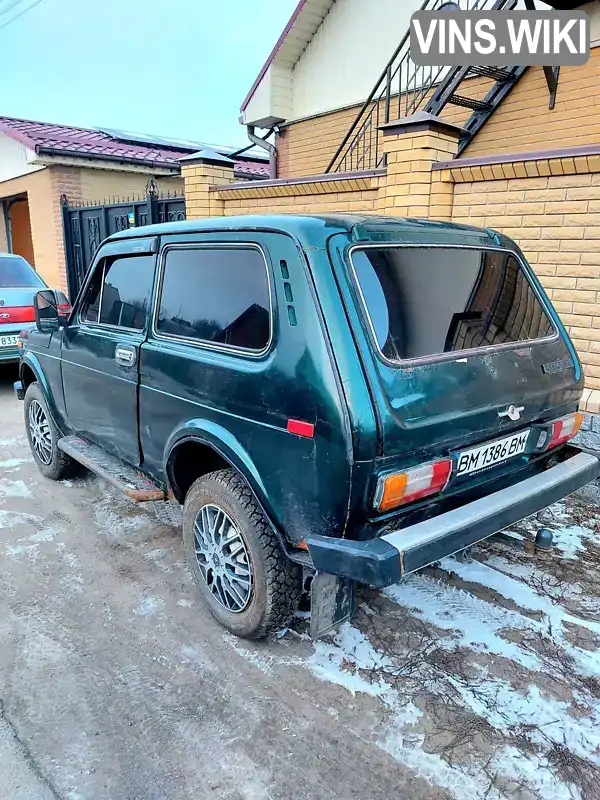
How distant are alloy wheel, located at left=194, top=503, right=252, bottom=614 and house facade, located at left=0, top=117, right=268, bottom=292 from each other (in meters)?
10.4

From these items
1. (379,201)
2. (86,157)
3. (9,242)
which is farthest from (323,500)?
(9,242)

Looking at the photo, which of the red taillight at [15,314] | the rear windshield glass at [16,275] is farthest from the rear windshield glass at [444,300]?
the rear windshield glass at [16,275]

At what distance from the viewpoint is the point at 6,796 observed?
1945 millimetres

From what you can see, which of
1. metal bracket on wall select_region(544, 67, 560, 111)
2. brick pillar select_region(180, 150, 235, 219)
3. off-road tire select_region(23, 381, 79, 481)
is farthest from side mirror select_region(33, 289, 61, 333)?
metal bracket on wall select_region(544, 67, 560, 111)

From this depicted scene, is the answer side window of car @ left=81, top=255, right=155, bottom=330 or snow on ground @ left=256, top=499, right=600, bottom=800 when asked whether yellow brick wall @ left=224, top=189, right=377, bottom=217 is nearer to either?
side window of car @ left=81, top=255, right=155, bottom=330

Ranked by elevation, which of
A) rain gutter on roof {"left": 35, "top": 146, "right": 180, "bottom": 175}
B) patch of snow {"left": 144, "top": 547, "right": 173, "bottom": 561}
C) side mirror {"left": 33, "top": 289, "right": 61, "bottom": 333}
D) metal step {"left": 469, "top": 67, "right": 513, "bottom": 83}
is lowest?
patch of snow {"left": 144, "top": 547, "right": 173, "bottom": 561}

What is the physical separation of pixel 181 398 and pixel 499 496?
1.58 m

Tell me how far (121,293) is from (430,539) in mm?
2428

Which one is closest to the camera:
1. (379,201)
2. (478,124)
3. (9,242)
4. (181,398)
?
(181,398)

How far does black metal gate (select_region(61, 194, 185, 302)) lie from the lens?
908 cm

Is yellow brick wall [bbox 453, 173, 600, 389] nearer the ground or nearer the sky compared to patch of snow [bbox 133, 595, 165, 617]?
nearer the sky

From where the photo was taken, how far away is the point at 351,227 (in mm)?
2414

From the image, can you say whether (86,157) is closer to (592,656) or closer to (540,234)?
(540,234)

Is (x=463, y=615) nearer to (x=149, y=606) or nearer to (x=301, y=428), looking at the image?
(x=301, y=428)
